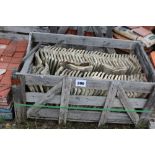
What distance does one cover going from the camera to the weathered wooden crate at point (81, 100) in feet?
13.0

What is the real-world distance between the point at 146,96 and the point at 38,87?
1738 mm

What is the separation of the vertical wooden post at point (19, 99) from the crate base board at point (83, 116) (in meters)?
0.17

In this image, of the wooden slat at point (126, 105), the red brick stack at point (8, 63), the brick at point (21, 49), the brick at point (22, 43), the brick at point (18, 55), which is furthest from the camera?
the brick at point (22, 43)

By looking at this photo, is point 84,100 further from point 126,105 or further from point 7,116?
point 7,116

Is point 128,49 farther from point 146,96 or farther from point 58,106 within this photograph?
point 58,106

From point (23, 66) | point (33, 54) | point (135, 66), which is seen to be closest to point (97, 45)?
point (135, 66)

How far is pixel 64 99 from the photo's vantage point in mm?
4156

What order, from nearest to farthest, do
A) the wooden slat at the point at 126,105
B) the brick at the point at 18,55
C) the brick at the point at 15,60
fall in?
the wooden slat at the point at 126,105 < the brick at the point at 15,60 < the brick at the point at 18,55

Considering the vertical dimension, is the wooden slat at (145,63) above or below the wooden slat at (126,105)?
above

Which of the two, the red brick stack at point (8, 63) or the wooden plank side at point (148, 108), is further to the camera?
the red brick stack at point (8, 63)

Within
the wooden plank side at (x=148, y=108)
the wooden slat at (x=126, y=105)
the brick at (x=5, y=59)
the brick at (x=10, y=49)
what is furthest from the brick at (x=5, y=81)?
the wooden plank side at (x=148, y=108)

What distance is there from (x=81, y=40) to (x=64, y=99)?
1372mm

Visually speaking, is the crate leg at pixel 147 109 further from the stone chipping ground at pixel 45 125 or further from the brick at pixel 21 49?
the brick at pixel 21 49

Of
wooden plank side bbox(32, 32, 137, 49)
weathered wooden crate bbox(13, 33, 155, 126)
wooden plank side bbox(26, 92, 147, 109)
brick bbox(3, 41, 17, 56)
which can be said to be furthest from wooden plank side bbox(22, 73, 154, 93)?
brick bbox(3, 41, 17, 56)
